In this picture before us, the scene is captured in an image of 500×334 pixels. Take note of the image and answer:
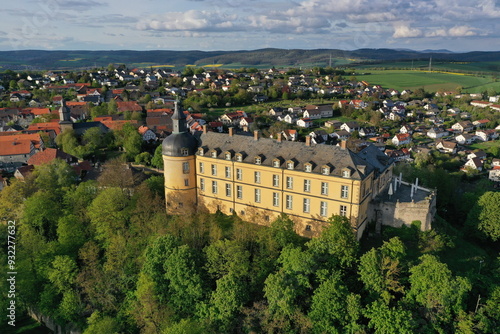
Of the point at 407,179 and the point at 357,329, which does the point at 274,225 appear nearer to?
the point at 357,329

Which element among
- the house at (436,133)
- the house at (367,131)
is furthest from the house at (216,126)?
the house at (436,133)

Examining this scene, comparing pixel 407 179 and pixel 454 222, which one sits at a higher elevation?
pixel 407 179

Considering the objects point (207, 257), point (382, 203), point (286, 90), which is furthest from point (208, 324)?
point (286, 90)

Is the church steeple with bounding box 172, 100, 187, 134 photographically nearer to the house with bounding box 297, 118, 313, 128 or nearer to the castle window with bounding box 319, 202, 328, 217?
the castle window with bounding box 319, 202, 328, 217

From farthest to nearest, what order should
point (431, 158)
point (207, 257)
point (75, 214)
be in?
point (431, 158) → point (75, 214) → point (207, 257)

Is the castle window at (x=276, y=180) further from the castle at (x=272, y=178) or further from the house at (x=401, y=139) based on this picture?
the house at (x=401, y=139)
